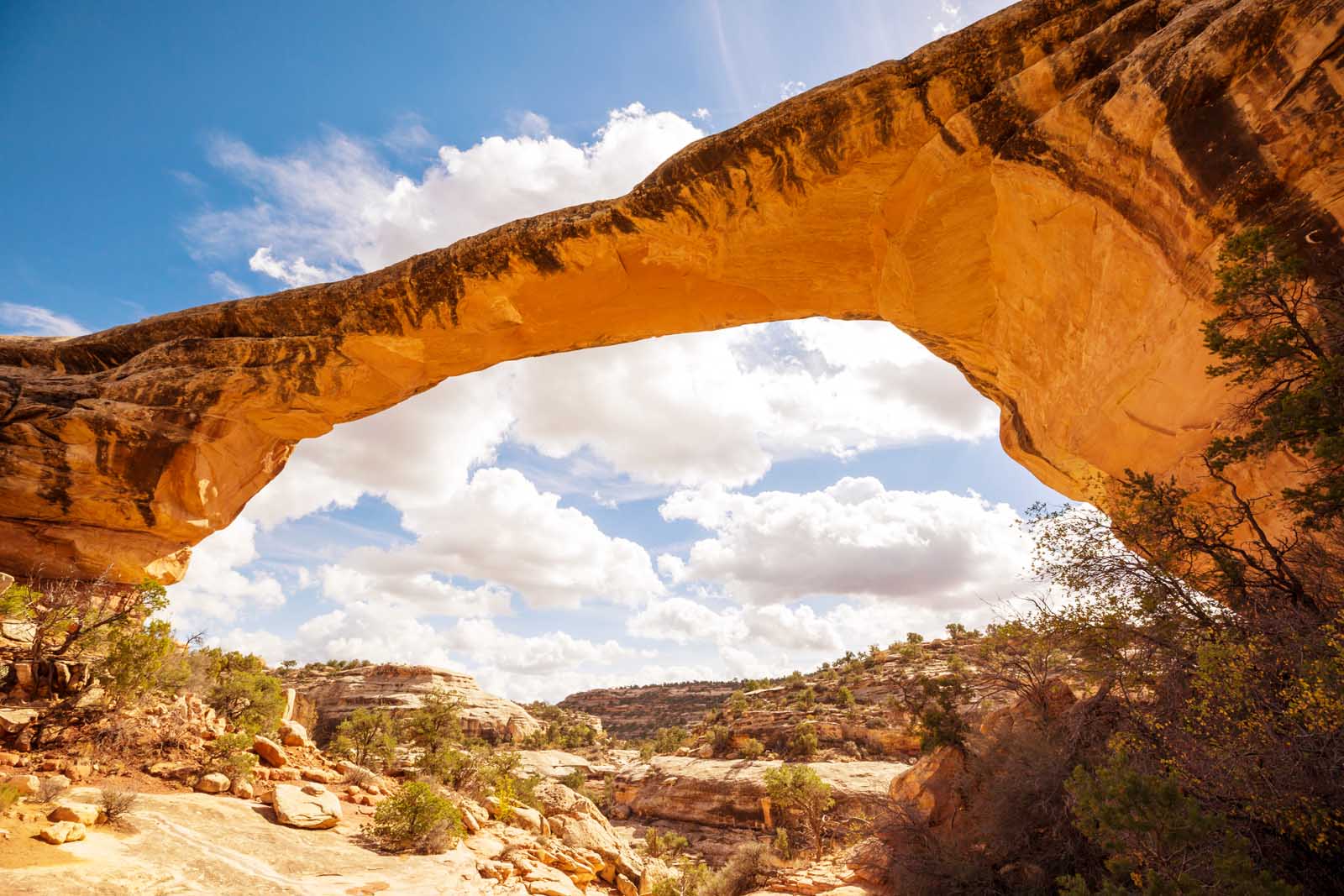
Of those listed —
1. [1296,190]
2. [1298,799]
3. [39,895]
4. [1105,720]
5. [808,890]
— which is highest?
[1296,190]

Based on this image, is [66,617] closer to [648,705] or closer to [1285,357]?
[1285,357]

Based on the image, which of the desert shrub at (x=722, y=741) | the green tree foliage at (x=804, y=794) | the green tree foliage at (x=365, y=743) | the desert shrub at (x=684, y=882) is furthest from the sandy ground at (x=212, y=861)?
the desert shrub at (x=722, y=741)

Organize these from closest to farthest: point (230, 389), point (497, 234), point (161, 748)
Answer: point (161, 748), point (497, 234), point (230, 389)

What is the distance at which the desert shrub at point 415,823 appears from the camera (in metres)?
8.70

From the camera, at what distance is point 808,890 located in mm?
11578

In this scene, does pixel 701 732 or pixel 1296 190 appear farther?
pixel 701 732

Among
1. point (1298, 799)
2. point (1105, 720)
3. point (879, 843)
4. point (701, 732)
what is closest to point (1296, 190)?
point (1298, 799)

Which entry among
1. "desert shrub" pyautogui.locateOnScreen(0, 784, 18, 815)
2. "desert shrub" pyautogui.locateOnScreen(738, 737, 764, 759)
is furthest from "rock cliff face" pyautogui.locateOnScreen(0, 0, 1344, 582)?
"desert shrub" pyautogui.locateOnScreen(738, 737, 764, 759)

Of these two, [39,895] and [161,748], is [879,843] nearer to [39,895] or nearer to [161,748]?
[39,895]

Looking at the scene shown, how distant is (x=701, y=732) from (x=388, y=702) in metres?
18.2

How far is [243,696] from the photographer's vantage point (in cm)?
1186

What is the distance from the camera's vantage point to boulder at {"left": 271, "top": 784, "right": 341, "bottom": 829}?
27.8ft

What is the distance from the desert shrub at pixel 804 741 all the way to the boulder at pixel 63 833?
2440 cm

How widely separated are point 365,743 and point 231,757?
403 inches
